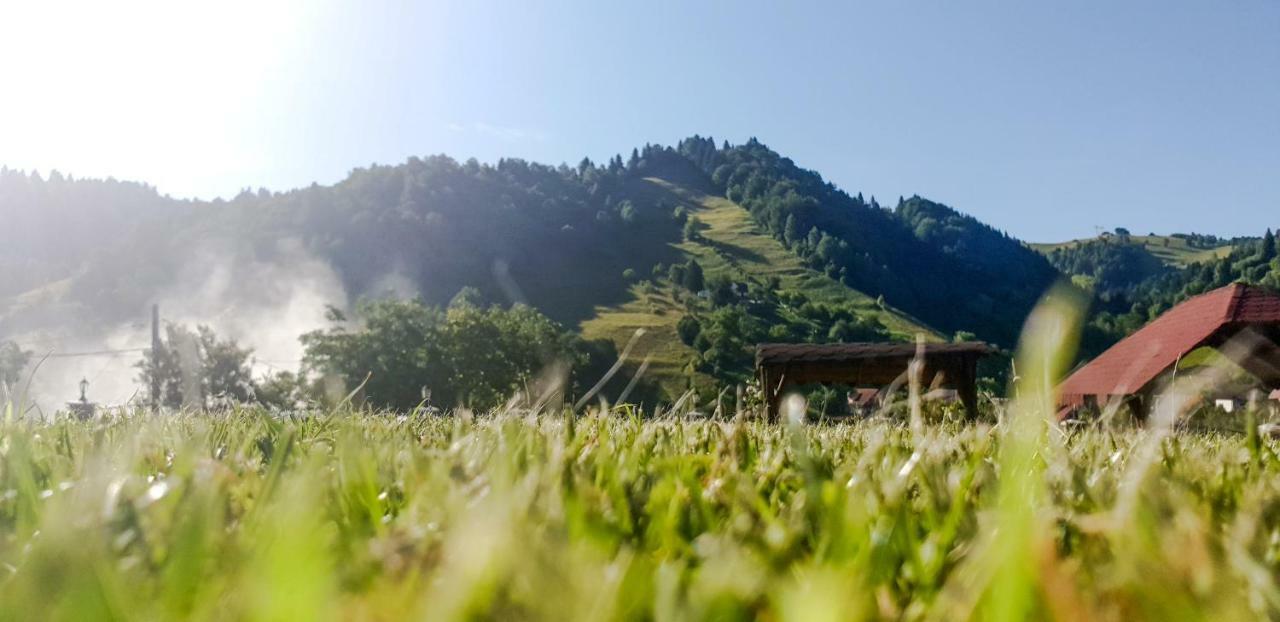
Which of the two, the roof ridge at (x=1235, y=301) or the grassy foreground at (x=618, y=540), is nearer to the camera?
the grassy foreground at (x=618, y=540)

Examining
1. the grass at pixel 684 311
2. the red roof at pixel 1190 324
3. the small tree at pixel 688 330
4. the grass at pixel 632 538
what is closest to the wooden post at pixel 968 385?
the red roof at pixel 1190 324

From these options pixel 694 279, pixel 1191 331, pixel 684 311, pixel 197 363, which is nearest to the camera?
pixel 1191 331

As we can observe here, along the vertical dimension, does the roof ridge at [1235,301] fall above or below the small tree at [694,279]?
above

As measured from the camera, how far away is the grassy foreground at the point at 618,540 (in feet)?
2.31

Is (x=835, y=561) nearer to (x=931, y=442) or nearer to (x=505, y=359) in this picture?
(x=931, y=442)

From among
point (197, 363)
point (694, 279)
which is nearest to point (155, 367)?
point (197, 363)

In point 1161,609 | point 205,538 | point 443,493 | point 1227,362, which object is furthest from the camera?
point 1227,362

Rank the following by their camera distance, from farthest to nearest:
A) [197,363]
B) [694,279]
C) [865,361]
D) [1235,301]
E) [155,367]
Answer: [694,279] < [197,363] < [155,367] < [1235,301] < [865,361]

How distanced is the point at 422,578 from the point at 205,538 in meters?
0.27

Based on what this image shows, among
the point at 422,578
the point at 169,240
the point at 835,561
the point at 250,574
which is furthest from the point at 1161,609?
the point at 169,240

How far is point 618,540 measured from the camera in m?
1.14

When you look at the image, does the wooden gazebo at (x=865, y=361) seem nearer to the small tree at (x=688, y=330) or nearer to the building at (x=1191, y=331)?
the building at (x=1191, y=331)

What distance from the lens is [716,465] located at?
5.72ft

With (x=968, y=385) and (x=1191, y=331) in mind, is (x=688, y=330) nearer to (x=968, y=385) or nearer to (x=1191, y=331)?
(x=1191, y=331)
